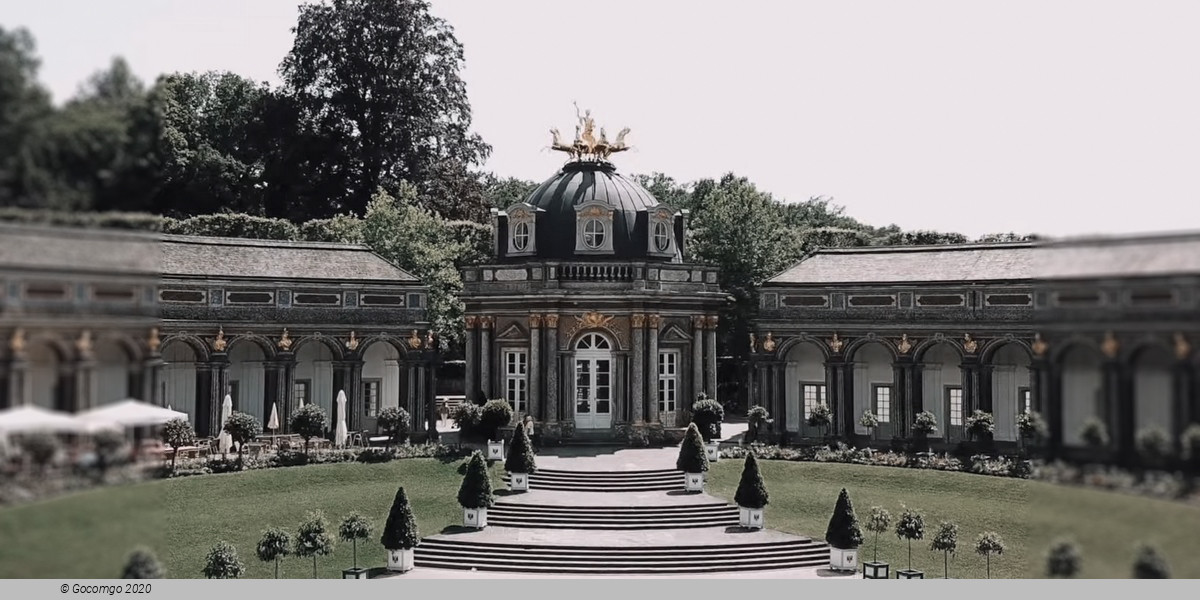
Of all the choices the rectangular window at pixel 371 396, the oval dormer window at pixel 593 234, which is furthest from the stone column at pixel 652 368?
the rectangular window at pixel 371 396

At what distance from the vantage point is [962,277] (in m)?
44.1

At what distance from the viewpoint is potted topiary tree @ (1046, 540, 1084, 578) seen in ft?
18.8

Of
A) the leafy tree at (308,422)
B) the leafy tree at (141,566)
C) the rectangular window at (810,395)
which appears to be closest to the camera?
the leafy tree at (141,566)

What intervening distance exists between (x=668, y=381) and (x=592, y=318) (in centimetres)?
400

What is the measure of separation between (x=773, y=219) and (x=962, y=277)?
1796 cm

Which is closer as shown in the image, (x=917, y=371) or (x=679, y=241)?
(x=917, y=371)

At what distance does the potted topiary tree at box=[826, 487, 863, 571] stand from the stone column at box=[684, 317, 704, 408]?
1623 centimetres

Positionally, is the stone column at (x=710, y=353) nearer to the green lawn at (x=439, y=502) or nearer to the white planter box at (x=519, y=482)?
the green lawn at (x=439, y=502)

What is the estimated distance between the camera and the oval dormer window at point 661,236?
47531 mm

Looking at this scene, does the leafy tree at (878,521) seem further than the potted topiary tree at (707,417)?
No

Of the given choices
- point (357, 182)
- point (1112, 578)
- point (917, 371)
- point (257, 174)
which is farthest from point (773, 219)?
point (1112, 578)

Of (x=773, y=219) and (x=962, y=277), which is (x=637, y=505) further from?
(x=773, y=219)

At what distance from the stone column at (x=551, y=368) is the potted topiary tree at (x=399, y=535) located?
14.9 meters

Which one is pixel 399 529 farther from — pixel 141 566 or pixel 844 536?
pixel 141 566
